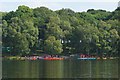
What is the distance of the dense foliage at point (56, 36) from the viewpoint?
77.2m

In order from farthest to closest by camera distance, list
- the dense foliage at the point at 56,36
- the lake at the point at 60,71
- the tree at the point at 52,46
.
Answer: the dense foliage at the point at 56,36, the tree at the point at 52,46, the lake at the point at 60,71

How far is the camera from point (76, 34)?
80.6 m

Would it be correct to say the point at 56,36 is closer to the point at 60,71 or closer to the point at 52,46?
the point at 52,46

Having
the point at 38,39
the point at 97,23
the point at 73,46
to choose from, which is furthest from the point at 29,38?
the point at 97,23

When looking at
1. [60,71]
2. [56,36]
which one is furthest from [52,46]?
[60,71]

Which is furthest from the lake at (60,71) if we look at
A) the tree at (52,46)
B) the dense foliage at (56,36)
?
the dense foliage at (56,36)

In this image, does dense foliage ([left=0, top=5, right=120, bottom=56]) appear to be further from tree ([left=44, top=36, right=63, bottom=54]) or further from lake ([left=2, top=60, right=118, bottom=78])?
lake ([left=2, top=60, right=118, bottom=78])

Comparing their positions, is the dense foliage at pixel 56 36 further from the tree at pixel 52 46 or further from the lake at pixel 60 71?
the lake at pixel 60 71

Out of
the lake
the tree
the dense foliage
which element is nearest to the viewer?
the lake

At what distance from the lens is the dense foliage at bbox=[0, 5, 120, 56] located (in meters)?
77.2

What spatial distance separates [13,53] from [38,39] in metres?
5.74

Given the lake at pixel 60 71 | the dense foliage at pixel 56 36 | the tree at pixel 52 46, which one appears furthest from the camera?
the dense foliage at pixel 56 36

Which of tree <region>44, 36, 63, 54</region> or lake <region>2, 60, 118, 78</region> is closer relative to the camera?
lake <region>2, 60, 118, 78</region>

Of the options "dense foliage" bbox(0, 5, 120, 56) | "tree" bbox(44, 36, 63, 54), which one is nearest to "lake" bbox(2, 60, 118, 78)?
"tree" bbox(44, 36, 63, 54)
